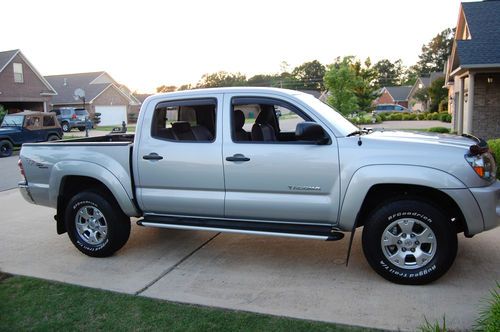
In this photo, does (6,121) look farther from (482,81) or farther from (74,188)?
(482,81)

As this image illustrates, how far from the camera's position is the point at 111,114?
50.4 metres

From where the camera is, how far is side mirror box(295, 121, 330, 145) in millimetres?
4504

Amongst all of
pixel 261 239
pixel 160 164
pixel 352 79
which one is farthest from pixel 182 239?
pixel 352 79

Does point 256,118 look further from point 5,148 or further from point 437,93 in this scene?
point 437,93

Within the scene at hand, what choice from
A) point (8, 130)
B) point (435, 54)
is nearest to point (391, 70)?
point (435, 54)

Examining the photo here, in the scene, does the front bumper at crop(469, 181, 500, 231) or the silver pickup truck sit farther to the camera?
the silver pickup truck

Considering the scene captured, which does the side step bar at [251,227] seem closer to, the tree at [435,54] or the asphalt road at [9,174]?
the asphalt road at [9,174]

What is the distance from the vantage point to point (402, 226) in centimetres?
442

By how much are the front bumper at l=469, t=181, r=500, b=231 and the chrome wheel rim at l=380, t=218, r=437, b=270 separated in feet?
1.64

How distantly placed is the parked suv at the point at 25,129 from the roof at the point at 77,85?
26.4 meters

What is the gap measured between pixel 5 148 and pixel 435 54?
104m

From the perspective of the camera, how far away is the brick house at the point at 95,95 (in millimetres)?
47219

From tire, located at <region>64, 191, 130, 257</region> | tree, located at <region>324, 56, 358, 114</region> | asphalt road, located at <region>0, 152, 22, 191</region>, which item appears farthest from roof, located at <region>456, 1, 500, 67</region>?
asphalt road, located at <region>0, 152, 22, 191</region>

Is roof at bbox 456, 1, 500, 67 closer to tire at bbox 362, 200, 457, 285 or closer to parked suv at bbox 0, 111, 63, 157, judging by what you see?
tire at bbox 362, 200, 457, 285
